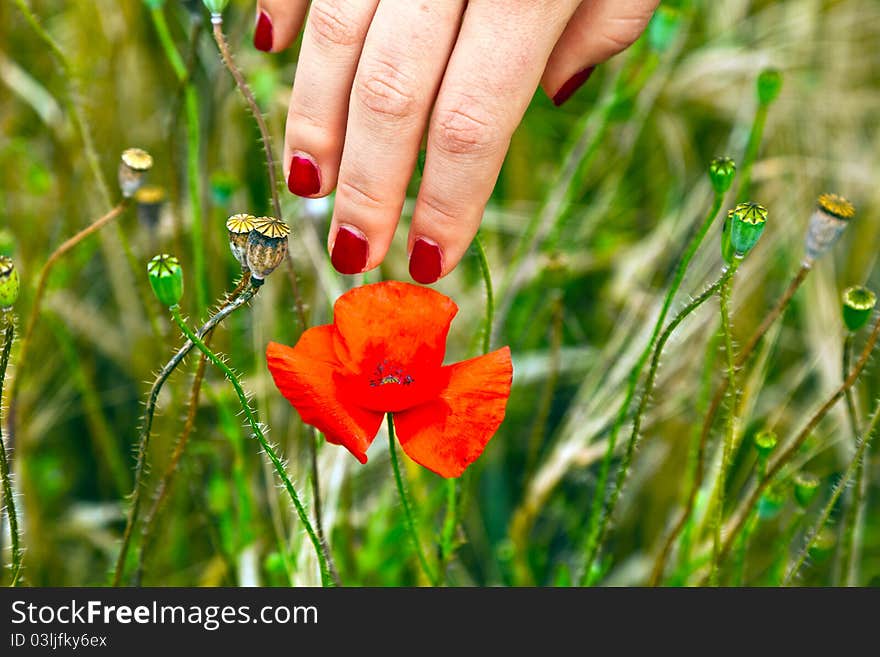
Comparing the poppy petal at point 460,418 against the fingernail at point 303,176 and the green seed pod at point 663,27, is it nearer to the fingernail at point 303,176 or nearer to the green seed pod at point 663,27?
the fingernail at point 303,176

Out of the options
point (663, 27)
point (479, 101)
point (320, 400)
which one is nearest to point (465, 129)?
point (479, 101)

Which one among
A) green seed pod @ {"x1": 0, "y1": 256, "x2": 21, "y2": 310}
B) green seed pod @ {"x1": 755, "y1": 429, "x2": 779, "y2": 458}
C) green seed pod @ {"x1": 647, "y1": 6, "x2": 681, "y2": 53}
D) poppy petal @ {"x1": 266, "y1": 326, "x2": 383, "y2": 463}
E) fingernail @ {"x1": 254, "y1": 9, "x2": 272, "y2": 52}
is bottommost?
green seed pod @ {"x1": 755, "y1": 429, "x2": 779, "y2": 458}

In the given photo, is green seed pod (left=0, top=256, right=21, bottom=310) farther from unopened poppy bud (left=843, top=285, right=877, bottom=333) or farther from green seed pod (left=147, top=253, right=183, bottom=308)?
unopened poppy bud (left=843, top=285, right=877, bottom=333)

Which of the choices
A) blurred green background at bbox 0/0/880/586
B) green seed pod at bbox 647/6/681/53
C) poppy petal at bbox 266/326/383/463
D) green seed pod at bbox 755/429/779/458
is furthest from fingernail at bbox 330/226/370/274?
green seed pod at bbox 647/6/681/53

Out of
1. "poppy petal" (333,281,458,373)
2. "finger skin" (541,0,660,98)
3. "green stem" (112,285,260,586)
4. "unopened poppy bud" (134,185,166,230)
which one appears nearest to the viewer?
"green stem" (112,285,260,586)

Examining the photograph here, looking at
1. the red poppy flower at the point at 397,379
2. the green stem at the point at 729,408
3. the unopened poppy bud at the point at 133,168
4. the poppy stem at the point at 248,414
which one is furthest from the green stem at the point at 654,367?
the unopened poppy bud at the point at 133,168
